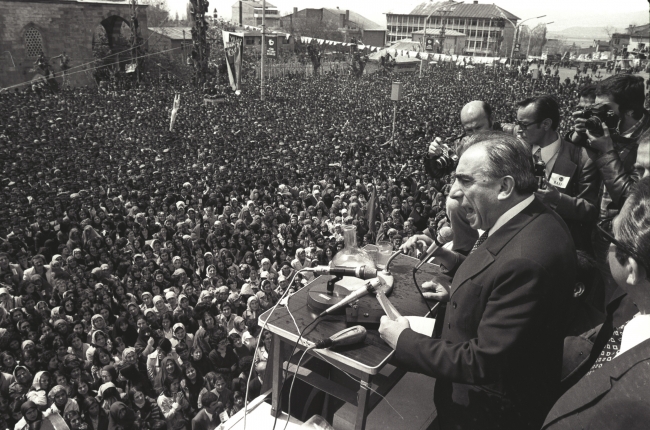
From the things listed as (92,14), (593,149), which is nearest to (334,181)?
(593,149)

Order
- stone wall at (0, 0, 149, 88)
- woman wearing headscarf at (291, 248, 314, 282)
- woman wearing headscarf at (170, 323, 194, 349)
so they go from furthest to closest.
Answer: stone wall at (0, 0, 149, 88) < woman wearing headscarf at (291, 248, 314, 282) < woman wearing headscarf at (170, 323, 194, 349)

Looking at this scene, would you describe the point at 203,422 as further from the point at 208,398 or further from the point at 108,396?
the point at 108,396

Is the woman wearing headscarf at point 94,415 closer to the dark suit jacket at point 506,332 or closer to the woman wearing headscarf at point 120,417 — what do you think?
the woman wearing headscarf at point 120,417

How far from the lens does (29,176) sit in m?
11.1

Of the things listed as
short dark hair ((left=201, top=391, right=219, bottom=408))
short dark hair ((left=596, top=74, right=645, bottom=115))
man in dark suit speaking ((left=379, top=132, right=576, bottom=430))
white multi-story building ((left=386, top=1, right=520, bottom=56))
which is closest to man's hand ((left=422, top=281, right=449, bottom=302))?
man in dark suit speaking ((left=379, top=132, right=576, bottom=430))

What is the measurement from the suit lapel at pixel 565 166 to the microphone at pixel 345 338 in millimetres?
1927

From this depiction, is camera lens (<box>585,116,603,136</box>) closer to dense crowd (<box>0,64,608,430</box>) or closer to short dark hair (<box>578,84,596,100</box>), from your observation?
short dark hair (<box>578,84,596,100</box>)

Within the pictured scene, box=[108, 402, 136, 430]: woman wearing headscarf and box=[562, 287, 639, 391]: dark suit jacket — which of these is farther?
box=[108, 402, 136, 430]: woman wearing headscarf

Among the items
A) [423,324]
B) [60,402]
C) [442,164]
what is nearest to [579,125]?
[442,164]

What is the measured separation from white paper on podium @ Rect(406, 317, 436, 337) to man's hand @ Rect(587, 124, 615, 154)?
5.36 ft

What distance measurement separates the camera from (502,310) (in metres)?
1.57

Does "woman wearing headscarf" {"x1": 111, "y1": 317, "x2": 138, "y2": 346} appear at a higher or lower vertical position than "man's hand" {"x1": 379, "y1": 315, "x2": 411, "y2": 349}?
lower

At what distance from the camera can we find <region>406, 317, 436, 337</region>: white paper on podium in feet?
6.56

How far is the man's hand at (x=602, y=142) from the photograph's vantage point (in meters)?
A: 2.81
